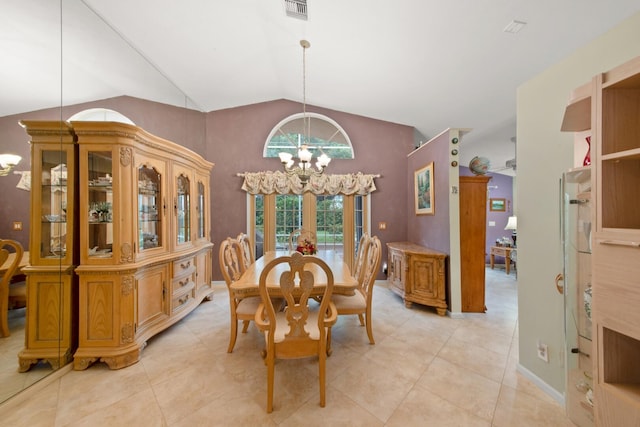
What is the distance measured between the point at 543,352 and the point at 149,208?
3737 millimetres

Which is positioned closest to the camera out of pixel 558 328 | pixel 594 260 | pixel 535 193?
pixel 594 260

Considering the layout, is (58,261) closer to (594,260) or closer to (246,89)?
(246,89)

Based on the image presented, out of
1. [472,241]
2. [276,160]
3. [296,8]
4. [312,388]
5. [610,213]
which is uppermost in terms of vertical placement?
[296,8]

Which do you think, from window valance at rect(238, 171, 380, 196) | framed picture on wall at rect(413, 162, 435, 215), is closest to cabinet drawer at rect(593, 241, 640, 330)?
framed picture on wall at rect(413, 162, 435, 215)

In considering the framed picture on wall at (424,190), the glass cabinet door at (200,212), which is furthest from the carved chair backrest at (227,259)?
the framed picture on wall at (424,190)

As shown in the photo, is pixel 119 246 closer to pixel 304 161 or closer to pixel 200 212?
pixel 200 212

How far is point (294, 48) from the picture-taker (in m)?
2.85

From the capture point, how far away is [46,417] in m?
1.48

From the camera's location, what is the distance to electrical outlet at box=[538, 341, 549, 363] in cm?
167

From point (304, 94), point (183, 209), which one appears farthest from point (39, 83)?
point (304, 94)

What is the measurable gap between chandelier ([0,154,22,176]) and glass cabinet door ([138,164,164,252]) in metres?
0.74

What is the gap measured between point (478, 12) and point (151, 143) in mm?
3285

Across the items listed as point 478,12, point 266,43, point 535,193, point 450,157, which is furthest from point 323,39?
point 535,193

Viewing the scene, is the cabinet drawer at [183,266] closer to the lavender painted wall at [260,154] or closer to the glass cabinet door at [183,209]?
the glass cabinet door at [183,209]
